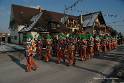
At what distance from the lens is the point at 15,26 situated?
50031 millimetres

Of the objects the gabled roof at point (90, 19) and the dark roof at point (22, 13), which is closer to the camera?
the dark roof at point (22, 13)

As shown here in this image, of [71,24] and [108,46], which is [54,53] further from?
[71,24]

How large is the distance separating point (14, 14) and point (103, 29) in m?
24.1

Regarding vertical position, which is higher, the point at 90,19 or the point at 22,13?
the point at 22,13

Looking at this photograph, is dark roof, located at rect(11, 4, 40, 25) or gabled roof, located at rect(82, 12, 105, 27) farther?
gabled roof, located at rect(82, 12, 105, 27)

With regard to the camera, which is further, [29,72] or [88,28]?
[88,28]

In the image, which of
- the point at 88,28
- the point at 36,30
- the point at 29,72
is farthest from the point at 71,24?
the point at 29,72

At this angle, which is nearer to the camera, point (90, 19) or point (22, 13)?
point (22, 13)

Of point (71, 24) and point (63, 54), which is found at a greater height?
point (71, 24)

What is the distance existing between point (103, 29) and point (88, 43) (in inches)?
1750

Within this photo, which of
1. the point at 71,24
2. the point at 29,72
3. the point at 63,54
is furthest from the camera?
the point at 71,24

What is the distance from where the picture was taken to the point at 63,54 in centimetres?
1620

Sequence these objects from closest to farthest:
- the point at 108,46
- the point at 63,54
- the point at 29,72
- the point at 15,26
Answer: the point at 29,72
the point at 63,54
the point at 108,46
the point at 15,26

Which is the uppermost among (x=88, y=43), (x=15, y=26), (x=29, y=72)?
(x=15, y=26)
